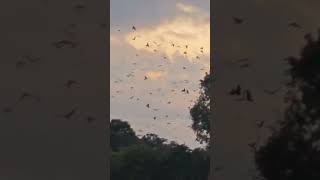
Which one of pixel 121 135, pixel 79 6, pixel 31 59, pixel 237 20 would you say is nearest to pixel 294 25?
pixel 237 20

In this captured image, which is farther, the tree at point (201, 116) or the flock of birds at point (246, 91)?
the tree at point (201, 116)

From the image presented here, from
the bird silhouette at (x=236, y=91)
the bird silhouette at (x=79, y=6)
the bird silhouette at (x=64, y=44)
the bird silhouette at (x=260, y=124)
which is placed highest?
the bird silhouette at (x=79, y=6)

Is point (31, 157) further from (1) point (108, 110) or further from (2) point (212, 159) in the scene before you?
(2) point (212, 159)

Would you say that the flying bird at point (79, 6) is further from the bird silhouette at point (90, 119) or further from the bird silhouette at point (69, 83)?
the bird silhouette at point (90, 119)

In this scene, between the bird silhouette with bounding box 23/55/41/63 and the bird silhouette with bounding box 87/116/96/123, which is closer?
the bird silhouette with bounding box 23/55/41/63

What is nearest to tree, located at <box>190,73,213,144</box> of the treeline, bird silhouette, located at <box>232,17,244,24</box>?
the treeline

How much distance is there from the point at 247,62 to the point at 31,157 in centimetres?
330

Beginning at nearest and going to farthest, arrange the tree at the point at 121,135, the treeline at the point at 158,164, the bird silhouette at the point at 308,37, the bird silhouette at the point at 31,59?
1. the bird silhouette at the point at 308,37
2. the bird silhouette at the point at 31,59
3. the treeline at the point at 158,164
4. the tree at the point at 121,135

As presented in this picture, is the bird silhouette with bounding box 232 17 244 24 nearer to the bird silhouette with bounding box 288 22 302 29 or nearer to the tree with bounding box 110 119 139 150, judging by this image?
the bird silhouette with bounding box 288 22 302 29

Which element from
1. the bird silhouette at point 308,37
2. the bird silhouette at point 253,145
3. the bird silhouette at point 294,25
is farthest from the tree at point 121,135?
the bird silhouette at point 308,37

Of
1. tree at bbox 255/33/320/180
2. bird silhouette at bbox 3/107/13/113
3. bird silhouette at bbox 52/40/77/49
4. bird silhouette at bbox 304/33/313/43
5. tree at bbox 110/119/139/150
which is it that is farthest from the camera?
tree at bbox 110/119/139/150

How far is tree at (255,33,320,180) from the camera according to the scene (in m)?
9.91

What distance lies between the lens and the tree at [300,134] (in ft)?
32.5

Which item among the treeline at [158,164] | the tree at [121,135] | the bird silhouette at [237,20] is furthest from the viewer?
the tree at [121,135]
